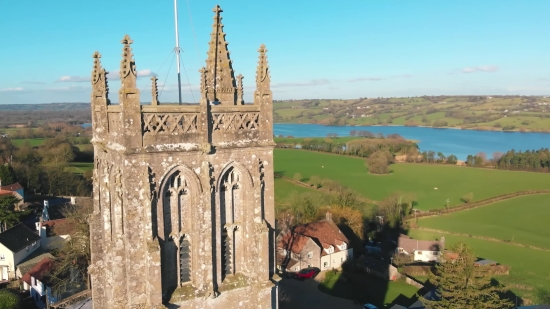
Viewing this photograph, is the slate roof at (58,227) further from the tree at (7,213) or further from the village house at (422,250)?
the village house at (422,250)

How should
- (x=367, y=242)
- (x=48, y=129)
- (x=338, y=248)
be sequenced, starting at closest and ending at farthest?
(x=338, y=248) < (x=367, y=242) < (x=48, y=129)

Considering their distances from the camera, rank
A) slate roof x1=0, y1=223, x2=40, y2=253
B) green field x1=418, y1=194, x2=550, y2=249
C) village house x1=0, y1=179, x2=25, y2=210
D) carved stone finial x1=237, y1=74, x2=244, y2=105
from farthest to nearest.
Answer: village house x1=0, y1=179, x2=25, y2=210 < green field x1=418, y1=194, x2=550, y2=249 < slate roof x1=0, y1=223, x2=40, y2=253 < carved stone finial x1=237, y1=74, x2=244, y2=105

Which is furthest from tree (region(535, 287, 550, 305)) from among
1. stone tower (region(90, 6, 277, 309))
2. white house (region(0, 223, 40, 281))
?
white house (region(0, 223, 40, 281))

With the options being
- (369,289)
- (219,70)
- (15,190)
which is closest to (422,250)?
(369,289)

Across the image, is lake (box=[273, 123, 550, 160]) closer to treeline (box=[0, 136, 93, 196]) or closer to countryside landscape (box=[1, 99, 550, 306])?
countryside landscape (box=[1, 99, 550, 306])

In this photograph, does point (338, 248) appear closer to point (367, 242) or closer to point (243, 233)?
point (367, 242)

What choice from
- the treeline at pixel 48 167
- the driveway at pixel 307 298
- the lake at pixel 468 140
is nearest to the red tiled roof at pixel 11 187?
the treeline at pixel 48 167

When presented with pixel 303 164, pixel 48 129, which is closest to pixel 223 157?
pixel 303 164

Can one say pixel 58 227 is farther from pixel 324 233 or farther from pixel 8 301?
pixel 324 233
